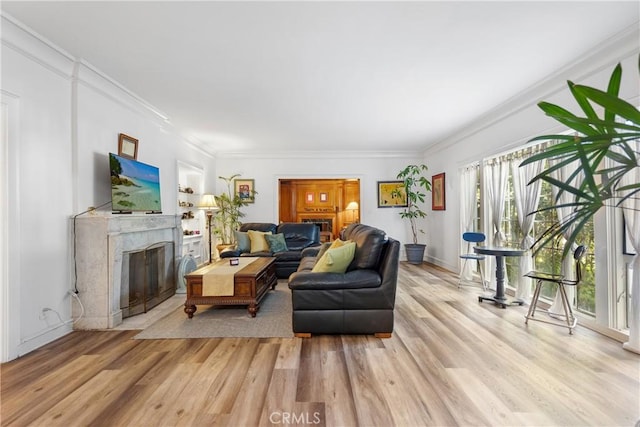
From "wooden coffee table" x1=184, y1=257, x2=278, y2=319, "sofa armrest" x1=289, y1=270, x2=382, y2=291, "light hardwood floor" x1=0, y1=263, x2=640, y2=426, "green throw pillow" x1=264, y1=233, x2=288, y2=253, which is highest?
"green throw pillow" x1=264, y1=233, x2=288, y2=253

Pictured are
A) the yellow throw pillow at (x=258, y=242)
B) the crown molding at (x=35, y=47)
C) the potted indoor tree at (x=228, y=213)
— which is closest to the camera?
the crown molding at (x=35, y=47)

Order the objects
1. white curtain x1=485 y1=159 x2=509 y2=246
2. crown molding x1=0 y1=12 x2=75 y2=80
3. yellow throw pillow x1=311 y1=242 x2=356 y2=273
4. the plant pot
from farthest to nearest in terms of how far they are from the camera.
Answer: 1. the plant pot
2. white curtain x1=485 y1=159 x2=509 y2=246
3. yellow throw pillow x1=311 y1=242 x2=356 y2=273
4. crown molding x1=0 y1=12 x2=75 y2=80

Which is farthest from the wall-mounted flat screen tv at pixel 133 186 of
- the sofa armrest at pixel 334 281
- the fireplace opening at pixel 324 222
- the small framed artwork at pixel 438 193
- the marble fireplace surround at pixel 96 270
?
the fireplace opening at pixel 324 222

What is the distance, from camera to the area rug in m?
2.81

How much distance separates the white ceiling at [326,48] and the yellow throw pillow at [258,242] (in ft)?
6.95

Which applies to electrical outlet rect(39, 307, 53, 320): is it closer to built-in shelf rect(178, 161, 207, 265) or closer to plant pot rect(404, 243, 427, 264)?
built-in shelf rect(178, 161, 207, 265)

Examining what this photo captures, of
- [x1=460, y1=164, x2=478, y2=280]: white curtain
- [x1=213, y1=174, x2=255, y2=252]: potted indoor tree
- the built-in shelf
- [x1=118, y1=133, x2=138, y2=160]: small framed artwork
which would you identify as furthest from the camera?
[x1=213, y1=174, x2=255, y2=252]: potted indoor tree

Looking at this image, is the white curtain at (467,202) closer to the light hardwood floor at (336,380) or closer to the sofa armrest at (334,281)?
the light hardwood floor at (336,380)

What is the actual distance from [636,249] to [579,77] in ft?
5.72

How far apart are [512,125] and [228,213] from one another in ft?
19.0

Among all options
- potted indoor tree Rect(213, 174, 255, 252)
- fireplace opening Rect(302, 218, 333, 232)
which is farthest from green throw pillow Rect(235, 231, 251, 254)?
fireplace opening Rect(302, 218, 333, 232)

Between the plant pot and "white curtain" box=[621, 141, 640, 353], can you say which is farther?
the plant pot

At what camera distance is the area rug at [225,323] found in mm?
2813

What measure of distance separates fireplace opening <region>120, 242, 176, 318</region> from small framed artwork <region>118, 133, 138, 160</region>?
1.20 m
